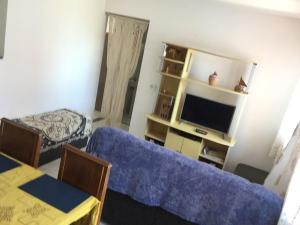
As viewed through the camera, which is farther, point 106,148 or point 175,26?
point 175,26

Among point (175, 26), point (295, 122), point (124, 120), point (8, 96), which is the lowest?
point (124, 120)

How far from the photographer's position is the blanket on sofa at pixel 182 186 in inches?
81.1

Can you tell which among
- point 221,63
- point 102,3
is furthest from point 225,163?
point 102,3

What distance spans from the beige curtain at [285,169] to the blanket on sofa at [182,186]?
0.74m

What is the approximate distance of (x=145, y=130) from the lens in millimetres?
4492

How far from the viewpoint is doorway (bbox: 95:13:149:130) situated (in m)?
4.82

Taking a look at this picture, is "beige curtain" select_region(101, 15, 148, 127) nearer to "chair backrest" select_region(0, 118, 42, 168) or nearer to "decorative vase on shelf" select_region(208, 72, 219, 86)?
"decorative vase on shelf" select_region(208, 72, 219, 86)

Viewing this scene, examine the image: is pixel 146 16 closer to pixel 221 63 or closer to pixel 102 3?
pixel 102 3

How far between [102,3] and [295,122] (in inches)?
139

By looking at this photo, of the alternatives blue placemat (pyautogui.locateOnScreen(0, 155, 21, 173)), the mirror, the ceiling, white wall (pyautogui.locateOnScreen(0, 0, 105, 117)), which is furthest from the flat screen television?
blue placemat (pyautogui.locateOnScreen(0, 155, 21, 173))

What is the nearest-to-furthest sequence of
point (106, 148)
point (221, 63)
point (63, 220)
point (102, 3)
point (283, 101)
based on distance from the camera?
1. point (63, 220)
2. point (106, 148)
3. point (283, 101)
4. point (221, 63)
5. point (102, 3)

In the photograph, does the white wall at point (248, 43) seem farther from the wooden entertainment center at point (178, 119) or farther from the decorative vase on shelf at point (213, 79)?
the decorative vase on shelf at point (213, 79)

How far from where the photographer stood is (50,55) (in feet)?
13.4

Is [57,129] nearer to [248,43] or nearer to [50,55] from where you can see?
[50,55]
